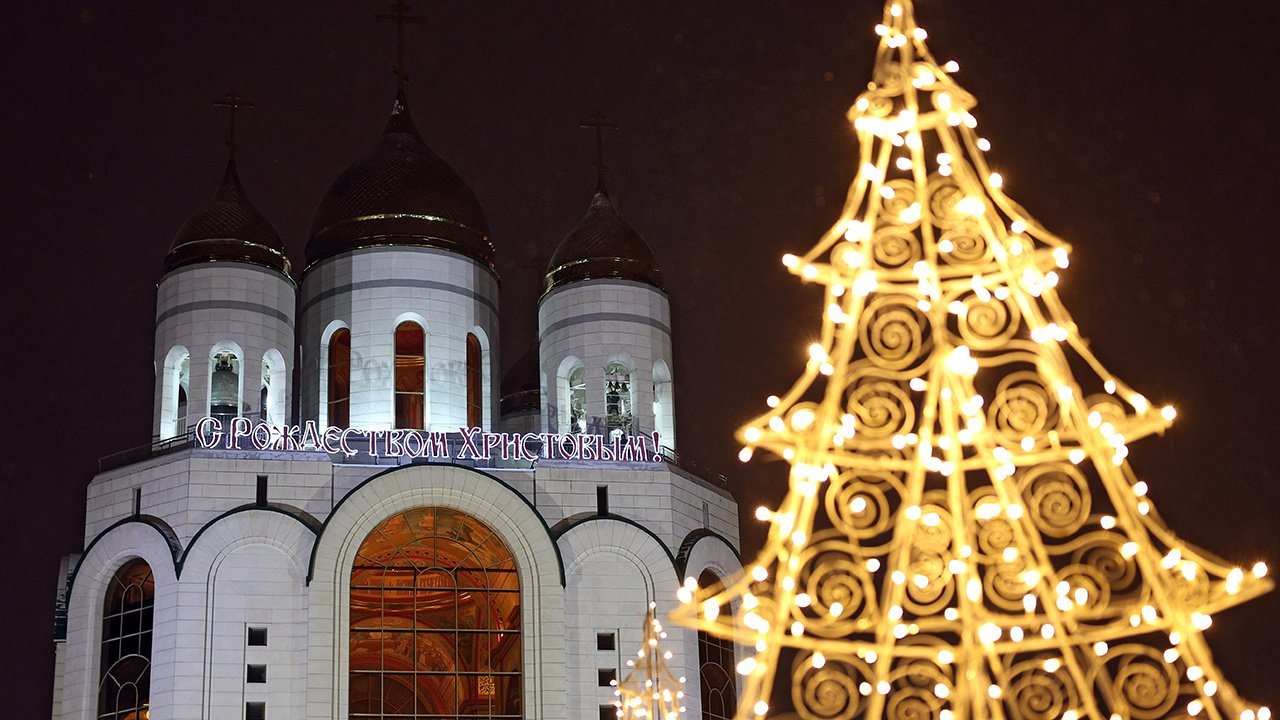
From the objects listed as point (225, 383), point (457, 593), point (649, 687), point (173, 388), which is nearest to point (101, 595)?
point (173, 388)

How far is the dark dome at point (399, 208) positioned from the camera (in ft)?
134

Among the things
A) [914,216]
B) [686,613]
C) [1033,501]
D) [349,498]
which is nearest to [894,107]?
[914,216]

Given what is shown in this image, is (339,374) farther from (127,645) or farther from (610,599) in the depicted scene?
(610,599)

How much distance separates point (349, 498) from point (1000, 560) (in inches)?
1022

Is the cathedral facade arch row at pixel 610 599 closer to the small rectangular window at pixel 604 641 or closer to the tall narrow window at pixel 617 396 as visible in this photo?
the small rectangular window at pixel 604 641

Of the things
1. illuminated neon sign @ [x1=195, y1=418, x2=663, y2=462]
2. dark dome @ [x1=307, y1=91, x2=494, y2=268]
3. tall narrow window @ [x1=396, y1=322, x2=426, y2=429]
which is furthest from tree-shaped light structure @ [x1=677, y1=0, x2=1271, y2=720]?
dark dome @ [x1=307, y1=91, x2=494, y2=268]

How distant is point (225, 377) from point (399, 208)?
5877 mm

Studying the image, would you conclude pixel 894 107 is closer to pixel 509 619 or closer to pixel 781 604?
pixel 781 604

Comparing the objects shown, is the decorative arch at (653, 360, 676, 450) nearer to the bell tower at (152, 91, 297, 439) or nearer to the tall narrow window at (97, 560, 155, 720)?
the bell tower at (152, 91, 297, 439)

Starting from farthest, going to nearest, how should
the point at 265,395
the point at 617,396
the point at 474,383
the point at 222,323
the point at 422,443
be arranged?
the point at 265,395 → the point at 617,396 → the point at 474,383 → the point at 222,323 → the point at 422,443

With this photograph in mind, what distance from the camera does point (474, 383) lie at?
133 feet

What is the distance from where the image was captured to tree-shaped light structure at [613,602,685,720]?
88.7 feet

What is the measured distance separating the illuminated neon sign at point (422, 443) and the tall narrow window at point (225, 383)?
4.18 ft

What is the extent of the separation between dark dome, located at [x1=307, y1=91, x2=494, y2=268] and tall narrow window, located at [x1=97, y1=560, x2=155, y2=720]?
376 inches
